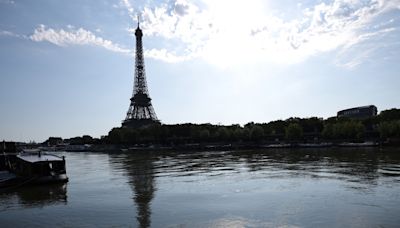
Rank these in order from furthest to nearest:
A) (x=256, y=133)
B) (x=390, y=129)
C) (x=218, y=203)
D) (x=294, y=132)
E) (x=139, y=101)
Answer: (x=139, y=101) < (x=256, y=133) < (x=294, y=132) < (x=390, y=129) < (x=218, y=203)

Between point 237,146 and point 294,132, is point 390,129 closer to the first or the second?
point 294,132

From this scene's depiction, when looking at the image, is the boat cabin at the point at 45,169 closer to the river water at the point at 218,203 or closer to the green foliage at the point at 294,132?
the river water at the point at 218,203

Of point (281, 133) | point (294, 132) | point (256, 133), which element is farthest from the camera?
point (281, 133)

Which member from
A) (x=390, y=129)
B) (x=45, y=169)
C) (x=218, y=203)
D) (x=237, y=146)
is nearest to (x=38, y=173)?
(x=45, y=169)

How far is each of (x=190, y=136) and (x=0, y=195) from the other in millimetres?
122141

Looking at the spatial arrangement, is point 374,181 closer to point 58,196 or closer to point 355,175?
point 355,175

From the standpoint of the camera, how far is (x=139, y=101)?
504ft

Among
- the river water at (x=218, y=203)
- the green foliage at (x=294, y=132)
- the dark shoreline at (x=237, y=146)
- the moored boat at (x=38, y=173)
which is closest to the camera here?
the river water at (x=218, y=203)

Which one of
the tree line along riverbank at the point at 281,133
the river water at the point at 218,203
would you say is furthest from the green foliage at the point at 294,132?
the river water at the point at 218,203

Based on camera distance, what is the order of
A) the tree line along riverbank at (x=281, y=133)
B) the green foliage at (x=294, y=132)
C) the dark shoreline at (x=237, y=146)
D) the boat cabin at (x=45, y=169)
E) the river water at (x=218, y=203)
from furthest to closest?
the green foliage at (x=294, y=132) → the tree line along riverbank at (x=281, y=133) → the dark shoreline at (x=237, y=146) → the boat cabin at (x=45, y=169) → the river water at (x=218, y=203)

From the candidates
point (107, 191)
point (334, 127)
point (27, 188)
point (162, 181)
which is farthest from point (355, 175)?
point (334, 127)

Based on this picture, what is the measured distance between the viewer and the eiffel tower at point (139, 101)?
500 feet

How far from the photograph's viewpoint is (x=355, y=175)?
105 ft

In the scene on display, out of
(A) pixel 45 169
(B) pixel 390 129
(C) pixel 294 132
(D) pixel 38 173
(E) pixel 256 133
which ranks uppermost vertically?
(E) pixel 256 133
